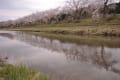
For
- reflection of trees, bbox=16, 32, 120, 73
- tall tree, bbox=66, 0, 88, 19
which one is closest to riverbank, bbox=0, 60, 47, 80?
reflection of trees, bbox=16, 32, 120, 73

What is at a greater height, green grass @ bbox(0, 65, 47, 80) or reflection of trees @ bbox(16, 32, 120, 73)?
green grass @ bbox(0, 65, 47, 80)

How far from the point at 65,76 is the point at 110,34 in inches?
1322

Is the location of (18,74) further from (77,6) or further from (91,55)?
(77,6)

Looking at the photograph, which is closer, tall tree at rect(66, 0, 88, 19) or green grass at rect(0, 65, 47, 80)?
green grass at rect(0, 65, 47, 80)

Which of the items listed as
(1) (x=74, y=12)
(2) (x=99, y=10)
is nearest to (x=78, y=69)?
(2) (x=99, y=10)

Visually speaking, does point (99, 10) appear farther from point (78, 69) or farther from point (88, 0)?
point (78, 69)

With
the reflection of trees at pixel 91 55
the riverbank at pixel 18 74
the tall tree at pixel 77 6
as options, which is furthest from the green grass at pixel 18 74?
the tall tree at pixel 77 6

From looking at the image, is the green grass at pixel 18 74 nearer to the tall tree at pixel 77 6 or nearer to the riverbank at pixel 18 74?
the riverbank at pixel 18 74

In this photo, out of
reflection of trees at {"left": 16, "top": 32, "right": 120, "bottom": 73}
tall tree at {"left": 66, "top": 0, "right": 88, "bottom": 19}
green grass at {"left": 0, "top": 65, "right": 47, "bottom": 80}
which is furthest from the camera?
tall tree at {"left": 66, "top": 0, "right": 88, "bottom": 19}

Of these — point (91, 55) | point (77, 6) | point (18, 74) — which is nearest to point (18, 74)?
point (18, 74)

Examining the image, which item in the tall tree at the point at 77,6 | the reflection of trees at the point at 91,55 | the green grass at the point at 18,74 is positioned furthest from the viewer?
the tall tree at the point at 77,6

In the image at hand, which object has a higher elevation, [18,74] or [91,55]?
[18,74]

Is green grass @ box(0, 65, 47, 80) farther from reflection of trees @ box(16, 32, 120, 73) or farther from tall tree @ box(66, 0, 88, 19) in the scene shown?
tall tree @ box(66, 0, 88, 19)

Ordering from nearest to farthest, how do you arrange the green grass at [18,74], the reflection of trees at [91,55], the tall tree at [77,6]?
1. the green grass at [18,74]
2. the reflection of trees at [91,55]
3. the tall tree at [77,6]
